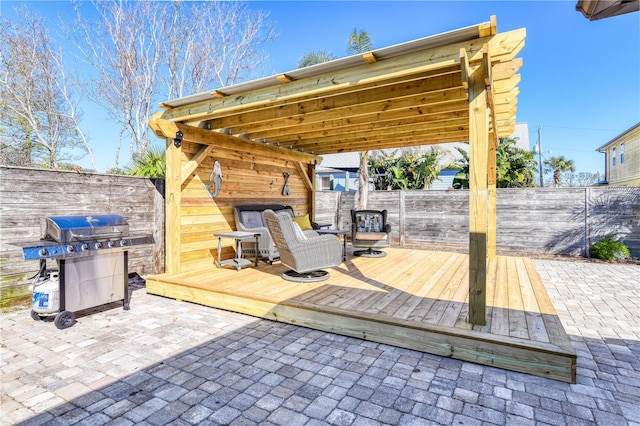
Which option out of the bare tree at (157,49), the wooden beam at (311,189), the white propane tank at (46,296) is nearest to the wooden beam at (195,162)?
the white propane tank at (46,296)

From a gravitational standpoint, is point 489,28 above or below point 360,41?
below

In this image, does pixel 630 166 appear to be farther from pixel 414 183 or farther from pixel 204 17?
pixel 204 17

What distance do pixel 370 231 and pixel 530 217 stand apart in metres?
4.19

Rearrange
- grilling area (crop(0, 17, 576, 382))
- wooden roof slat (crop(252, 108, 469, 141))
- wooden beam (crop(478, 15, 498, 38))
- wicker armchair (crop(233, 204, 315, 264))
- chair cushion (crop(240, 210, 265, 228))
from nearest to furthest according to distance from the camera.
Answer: wooden beam (crop(478, 15, 498, 38))
grilling area (crop(0, 17, 576, 382))
wooden roof slat (crop(252, 108, 469, 141))
wicker armchair (crop(233, 204, 315, 264))
chair cushion (crop(240, 210, 265, 228))

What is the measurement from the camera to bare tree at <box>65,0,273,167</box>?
36.1 ft

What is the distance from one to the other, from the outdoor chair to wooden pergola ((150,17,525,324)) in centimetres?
158

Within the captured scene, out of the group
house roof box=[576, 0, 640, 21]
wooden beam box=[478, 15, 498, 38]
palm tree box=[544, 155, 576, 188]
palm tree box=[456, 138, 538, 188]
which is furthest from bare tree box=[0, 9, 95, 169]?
palm tree box=[544, 155, 576, 188]

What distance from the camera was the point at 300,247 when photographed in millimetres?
4152

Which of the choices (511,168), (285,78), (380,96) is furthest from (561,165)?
A: (285,78)

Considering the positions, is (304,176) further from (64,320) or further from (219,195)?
(64,320)

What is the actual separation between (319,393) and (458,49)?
2989mm

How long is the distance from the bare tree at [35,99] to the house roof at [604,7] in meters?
Result: 13.3

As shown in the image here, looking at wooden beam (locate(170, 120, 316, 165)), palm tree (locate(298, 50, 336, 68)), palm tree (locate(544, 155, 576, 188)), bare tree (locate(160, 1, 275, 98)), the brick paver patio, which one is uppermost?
bare tree (locate(160, 1, 275, 98))

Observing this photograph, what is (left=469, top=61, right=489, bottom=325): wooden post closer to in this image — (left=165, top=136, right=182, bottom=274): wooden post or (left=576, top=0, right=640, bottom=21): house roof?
(left=576, top=0, right=640, bottom=21): house roof
